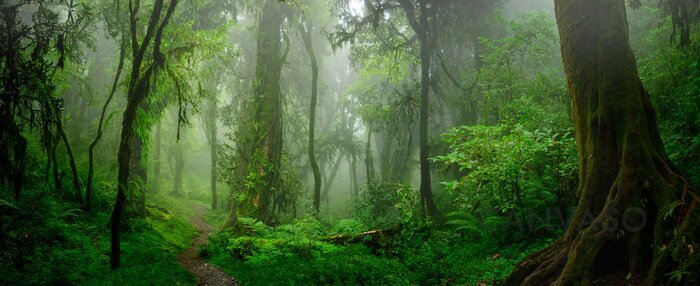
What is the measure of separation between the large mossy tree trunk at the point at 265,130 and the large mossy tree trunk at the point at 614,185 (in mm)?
9248

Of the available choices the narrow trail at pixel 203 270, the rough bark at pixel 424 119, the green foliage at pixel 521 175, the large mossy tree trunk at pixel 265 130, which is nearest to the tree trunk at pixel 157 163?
the large mossy tree trunk at pixel 265 130

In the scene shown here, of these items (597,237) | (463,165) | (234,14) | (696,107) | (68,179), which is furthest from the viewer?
(234,14)

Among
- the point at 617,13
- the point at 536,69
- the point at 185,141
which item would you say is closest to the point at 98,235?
the point at 617,13

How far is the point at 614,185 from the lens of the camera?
4137 mm

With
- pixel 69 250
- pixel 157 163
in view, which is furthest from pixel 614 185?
pixel 157 163

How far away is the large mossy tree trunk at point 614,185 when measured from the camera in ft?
11.5

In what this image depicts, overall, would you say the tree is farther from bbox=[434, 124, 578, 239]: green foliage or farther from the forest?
bbox=[434, 124, 578, 239]: green foliage

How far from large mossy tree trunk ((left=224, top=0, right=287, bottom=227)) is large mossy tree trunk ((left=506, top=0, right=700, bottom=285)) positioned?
925 centimetres

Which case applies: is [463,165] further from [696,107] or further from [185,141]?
[185,141]

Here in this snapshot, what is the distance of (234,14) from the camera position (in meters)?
15.0

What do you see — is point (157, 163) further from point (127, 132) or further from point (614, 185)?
point (614, 185)

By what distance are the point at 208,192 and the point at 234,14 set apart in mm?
19558

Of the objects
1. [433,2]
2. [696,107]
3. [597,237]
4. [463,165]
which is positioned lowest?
[597,237]

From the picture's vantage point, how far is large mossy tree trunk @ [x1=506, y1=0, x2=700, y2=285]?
138 inches
